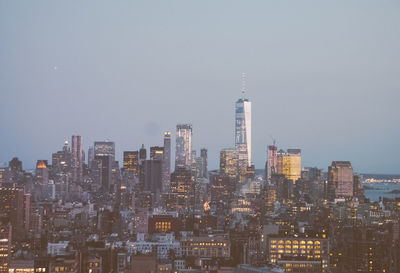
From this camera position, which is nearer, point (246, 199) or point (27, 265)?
point (27, 265)

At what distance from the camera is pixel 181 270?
30.3m

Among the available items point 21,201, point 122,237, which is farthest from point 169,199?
point 122,237

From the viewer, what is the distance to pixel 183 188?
80.1 metres

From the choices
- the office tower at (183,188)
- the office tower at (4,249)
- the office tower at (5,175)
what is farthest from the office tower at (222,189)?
the office tower at (4,249)

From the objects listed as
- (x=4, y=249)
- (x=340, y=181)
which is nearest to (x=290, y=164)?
(x=340, y=181)

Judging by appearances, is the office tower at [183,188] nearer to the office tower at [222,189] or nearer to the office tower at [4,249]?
the office tower at [222,189]

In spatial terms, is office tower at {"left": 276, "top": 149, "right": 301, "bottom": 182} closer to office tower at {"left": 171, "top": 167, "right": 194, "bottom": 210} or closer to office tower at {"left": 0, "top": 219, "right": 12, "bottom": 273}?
office tower at {"left": 171, "top": 167, "right": 194, "bottom": 210}

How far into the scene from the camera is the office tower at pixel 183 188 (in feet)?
246

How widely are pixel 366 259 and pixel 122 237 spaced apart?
15248 mm

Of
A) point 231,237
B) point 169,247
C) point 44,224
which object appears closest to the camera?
point 169,247

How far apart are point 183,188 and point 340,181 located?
16.7 metres

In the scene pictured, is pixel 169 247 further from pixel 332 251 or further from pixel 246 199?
pixel 246 199

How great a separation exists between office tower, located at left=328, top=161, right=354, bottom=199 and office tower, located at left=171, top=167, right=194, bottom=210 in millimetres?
13600

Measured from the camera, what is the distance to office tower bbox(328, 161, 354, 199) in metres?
84.2
